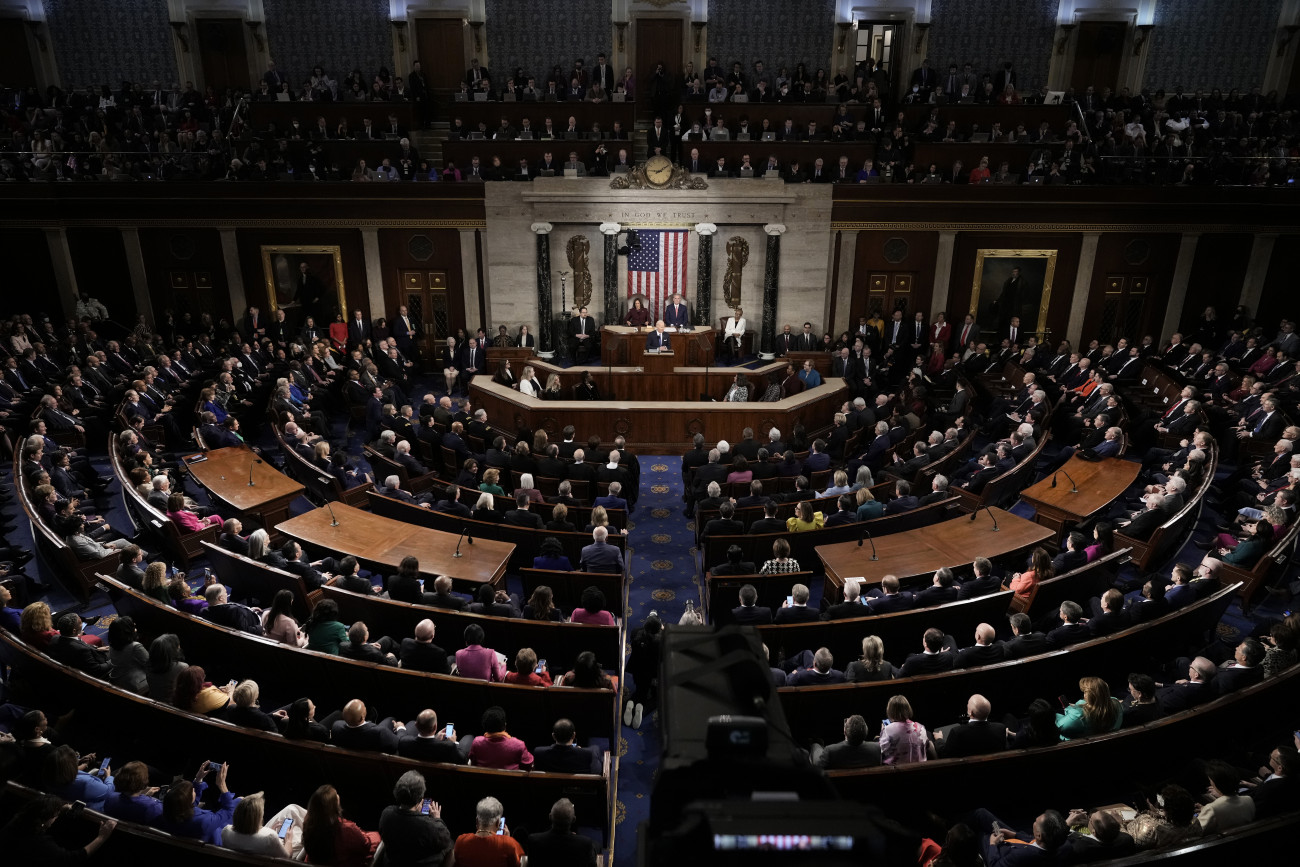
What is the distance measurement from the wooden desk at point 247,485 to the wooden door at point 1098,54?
18898 mm

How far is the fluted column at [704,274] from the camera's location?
17078 millimetres

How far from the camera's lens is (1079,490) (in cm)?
976

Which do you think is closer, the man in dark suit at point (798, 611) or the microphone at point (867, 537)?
the man in dark suit at point (798, 611)

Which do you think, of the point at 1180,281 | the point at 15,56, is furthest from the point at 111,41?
the point at 1180,281

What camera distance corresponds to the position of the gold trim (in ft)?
57.5

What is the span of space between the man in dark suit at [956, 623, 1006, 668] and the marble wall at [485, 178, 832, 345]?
1208 cm

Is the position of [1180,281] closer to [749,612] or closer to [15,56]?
[749,612]

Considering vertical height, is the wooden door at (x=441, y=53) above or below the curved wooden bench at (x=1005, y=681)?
above

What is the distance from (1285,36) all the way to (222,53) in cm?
2454

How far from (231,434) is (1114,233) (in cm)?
1631

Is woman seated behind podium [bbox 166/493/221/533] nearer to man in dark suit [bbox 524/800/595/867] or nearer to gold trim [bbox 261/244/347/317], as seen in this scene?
man in dark suit [bbox 524/800/595/867]

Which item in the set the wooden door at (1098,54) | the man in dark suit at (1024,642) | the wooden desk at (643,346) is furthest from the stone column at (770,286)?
the man in dark suit at (1024,642)

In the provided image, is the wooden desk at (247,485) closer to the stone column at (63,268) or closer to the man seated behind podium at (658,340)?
the man seated behind podium at (658,340)

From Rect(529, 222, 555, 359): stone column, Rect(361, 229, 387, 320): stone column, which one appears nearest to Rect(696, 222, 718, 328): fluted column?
Rect(529, 222, 555, 359): stone column
